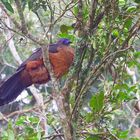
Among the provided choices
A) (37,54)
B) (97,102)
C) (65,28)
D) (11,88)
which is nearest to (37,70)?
(37,54)

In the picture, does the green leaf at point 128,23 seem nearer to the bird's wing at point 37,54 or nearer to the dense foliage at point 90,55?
the dense foliage at point 90,55

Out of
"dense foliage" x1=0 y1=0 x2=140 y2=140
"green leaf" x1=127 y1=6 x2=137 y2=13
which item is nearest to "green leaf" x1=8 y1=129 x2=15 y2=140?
"dense foliage" x1=0 y1=0 x2=140 y2=140

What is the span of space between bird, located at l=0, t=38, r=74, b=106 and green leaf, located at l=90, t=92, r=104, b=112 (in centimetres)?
52

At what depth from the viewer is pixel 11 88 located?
232cm

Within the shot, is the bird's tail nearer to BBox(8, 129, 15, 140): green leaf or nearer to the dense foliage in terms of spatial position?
the dense foliage

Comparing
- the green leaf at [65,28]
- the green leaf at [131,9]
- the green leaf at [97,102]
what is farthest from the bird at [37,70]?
the green leaf at [131,9]

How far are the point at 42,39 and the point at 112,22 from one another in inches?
12.5

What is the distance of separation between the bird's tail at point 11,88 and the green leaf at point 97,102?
61 cm

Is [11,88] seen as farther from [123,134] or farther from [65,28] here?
[123,134]

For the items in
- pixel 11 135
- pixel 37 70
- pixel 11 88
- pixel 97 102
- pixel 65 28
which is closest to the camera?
pixel 11 135

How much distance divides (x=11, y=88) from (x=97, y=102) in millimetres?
696

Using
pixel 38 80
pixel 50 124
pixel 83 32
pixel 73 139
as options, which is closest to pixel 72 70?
pixel 83 32

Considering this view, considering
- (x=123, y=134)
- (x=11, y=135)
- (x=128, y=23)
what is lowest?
(x=123, y=134)

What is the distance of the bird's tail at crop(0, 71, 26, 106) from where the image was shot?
2236 mm
